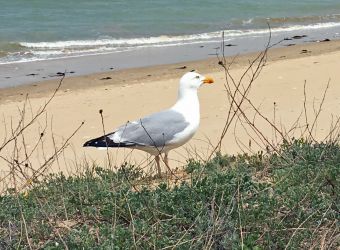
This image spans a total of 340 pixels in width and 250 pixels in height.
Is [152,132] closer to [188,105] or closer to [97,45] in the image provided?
[188,105]

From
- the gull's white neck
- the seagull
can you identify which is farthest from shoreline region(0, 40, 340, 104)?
the seagull

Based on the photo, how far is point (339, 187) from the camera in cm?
425

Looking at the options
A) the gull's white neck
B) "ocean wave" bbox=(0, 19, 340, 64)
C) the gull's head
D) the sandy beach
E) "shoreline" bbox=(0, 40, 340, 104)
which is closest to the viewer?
the gull's white neck

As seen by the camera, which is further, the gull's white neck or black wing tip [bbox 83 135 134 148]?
the gull's white neck

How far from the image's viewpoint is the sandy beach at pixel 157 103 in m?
7.61

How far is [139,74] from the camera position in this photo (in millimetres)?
13453

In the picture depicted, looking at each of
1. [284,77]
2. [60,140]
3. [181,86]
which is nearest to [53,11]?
[284,77]

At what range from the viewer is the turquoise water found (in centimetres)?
1741

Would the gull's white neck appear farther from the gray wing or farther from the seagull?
the gray wing

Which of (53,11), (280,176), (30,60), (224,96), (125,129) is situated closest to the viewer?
(280,176)

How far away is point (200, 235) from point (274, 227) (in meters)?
0.43

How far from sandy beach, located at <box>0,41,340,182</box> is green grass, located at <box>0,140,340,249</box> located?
71.5 inches

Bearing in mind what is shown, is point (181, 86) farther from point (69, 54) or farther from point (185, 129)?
point (69, 54)

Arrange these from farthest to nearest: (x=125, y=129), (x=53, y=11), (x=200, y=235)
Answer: (x=53, y=11)
(x=125, y=129)
(x=200, y=235)
